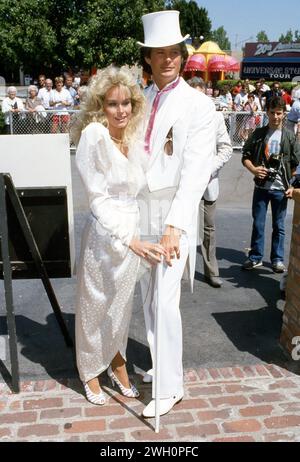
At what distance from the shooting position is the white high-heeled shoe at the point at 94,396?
308 centimetres

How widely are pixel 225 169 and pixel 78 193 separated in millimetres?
3639

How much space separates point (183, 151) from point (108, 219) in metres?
0.56

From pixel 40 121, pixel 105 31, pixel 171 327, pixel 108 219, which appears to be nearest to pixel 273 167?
pixel 171 327

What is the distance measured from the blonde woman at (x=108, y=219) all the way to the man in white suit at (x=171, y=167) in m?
0.10

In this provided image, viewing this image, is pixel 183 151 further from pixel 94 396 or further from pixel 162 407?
pixel 94 396

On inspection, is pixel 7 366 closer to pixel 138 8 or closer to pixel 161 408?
pixel 161 408

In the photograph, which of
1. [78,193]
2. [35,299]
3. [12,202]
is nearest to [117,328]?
[12,202]

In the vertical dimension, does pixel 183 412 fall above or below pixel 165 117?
below

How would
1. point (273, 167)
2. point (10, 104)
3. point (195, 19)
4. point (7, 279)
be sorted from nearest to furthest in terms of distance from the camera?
point (7, 279)
point (273, 167)
point (10, 104)
point (195, 19)

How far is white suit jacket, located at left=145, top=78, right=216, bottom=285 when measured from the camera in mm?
2746

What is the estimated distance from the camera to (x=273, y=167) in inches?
197

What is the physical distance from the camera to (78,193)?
8.58m

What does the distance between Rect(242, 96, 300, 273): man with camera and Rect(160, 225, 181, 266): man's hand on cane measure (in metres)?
2.35

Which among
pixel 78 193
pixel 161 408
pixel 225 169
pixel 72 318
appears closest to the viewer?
pixel 161 408
